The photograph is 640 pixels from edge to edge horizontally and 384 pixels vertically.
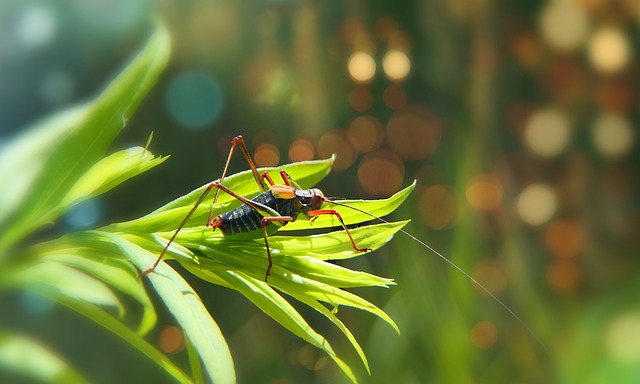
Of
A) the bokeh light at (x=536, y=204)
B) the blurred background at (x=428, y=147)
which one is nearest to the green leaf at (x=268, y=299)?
the blurred background at (x=428, y=147)

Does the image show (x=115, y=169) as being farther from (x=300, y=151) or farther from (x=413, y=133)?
(x=413, y=133)

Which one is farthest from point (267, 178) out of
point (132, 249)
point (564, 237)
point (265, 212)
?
point (564, 237)

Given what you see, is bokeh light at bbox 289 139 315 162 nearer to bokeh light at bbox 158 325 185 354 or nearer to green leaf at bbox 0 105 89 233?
bokeh light at bbox 158 325 185 354

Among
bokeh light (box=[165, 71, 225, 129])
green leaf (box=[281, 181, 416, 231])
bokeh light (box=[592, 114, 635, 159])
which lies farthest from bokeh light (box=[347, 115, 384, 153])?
green leaf (box=[281, 181, 416, 231])

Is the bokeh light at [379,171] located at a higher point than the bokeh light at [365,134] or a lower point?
lower

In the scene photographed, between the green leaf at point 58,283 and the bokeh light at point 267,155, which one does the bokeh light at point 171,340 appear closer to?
the bokeh light at point 267,155

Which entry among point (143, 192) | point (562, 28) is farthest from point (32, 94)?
point (562, 28)
